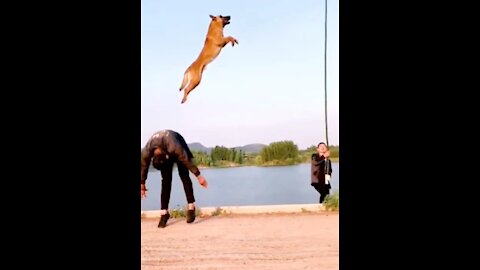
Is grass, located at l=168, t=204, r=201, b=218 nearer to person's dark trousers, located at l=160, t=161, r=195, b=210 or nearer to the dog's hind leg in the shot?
person's dark trousers, located at l=160, t=161, r=195, b=210

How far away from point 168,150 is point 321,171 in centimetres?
88

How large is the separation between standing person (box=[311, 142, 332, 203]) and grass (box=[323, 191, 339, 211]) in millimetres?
26

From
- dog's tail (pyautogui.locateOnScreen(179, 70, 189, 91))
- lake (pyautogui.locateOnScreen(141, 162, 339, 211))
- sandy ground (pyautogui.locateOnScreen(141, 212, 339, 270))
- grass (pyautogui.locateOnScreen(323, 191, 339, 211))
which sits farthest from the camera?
grass (pyautogui.locateOnScreen(323, 191, 339, 211))

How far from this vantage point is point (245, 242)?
7.84 ft

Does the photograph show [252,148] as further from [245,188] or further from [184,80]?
[184,80]

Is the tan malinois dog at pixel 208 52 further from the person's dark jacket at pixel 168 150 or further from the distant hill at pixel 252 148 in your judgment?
the distant hill at pixel 252 148

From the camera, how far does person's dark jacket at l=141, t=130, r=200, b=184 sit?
2453mm

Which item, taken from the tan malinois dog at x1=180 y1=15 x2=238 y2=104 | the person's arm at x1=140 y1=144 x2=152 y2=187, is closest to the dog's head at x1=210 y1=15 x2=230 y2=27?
the tan malinois dog at x1=180 y1=15 x2=238 y2=104
